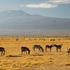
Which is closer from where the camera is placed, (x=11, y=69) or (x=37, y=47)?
(x=11, y=69)

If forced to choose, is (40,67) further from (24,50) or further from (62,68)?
(24,50)

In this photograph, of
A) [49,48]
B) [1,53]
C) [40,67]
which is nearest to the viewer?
[40,67]

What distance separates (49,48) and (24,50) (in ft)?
22.6

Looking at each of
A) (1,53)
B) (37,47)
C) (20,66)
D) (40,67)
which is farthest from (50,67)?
(37,47)

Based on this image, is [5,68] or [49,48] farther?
[49,48]

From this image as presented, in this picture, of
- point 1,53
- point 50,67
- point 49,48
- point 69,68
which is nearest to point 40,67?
point 50,67

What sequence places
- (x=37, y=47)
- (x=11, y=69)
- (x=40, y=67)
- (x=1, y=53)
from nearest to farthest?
(x=11, y=69), (x=40, y=67), (x=1, y=53), (x=37, y=47)

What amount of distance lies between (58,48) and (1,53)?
8734mm

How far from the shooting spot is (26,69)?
22.0 m

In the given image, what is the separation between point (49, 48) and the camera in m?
40.1

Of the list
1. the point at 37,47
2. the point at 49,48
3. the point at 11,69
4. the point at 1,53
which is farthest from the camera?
the point at 49,48

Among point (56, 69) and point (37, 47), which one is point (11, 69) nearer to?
point (56, 69)

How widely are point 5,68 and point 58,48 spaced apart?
58.2 feet

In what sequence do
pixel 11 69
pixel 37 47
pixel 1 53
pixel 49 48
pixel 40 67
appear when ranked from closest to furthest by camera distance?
1. pixel 11 69
2. pixel 40 67
3. pixel 1 53
4. pixel 37 47
5. pixel 49 48
